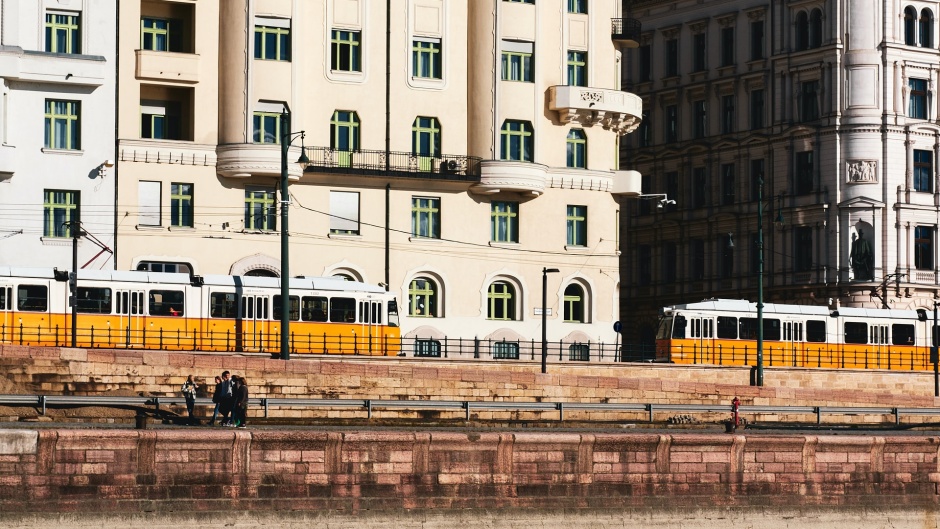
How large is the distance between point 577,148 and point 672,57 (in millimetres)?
22235

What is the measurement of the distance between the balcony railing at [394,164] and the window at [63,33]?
1054 cm

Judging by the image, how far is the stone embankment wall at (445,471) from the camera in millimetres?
42906

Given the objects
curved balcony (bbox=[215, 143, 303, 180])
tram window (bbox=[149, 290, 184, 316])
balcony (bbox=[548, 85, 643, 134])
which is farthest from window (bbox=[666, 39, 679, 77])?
tram window (bbox=[149, 290, 184, 316])

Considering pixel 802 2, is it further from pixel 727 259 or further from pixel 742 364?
pixel 742 364

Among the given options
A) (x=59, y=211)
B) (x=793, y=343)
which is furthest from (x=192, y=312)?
(x=793, y=343)

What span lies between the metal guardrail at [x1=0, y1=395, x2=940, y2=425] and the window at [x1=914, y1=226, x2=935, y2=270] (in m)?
28.5

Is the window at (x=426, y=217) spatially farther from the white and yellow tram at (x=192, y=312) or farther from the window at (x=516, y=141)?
the white and yellow tram at (x=192, y=312)

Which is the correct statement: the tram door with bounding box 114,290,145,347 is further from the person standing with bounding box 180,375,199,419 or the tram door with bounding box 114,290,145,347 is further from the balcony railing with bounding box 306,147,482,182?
the person standing with bounding box 180,375,199,419

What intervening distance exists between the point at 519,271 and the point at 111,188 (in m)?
18.5

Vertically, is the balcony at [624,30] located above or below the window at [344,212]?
above

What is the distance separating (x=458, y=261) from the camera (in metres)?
86.3

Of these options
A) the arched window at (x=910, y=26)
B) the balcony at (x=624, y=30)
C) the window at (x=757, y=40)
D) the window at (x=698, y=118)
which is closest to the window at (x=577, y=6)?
the balcony at (x=624, y=30)

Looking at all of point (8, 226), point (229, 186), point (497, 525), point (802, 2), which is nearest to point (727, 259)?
point (802, 2)

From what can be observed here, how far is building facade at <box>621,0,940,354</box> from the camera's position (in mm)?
99438
